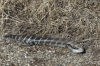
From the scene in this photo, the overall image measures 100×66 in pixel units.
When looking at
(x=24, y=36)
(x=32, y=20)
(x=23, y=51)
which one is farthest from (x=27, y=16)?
(x=23, y=51)

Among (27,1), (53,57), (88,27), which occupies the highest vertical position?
(27,1)

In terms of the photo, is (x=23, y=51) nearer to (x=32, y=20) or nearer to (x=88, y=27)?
(x=32, y=20)

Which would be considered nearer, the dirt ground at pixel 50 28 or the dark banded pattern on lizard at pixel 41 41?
the dirt ground at pixel 50 28

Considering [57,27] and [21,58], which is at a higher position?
[57,27]

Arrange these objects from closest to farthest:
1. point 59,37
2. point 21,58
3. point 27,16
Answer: point 21,58 < point 59,37 < point 27,16

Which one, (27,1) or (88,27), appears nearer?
(88,27)

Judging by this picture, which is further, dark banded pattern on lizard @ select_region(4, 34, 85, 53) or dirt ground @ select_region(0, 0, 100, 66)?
dark banded pattern on lizard @ select_region(4, 34, 85, 53)

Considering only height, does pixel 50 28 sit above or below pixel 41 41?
above

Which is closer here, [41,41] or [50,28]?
[41,41]
